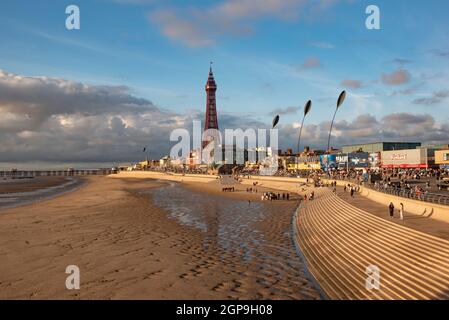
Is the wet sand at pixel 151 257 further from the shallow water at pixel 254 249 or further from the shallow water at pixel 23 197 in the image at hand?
the shallow water at pixel 23 197

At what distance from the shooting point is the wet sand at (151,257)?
10.4 meters

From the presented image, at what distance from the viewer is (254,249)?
53.2ft

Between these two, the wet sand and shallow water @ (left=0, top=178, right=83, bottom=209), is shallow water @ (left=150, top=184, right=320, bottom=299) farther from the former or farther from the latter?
shallow water @ (left=0, top=178, right=83, bottom=209)

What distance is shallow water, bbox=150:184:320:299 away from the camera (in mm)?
10883

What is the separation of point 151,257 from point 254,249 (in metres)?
5.04

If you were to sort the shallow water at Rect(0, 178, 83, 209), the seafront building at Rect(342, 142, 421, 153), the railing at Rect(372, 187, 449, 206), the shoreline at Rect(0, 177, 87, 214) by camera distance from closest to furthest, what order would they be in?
the railing at Rect(372, 187, 449, 206) → the shoreline at Rect(0, 177, 87, 214) → the shallow water at Rect(0, 178, 83, 209) → the seafront building at Rect(342, 142, 421, 153)

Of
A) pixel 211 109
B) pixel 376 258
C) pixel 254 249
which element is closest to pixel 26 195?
pixel 254 249

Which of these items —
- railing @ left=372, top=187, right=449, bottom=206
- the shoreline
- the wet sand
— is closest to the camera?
the wet sand

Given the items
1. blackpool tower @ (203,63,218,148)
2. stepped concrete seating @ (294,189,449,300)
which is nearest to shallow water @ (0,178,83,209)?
stepped concrete seating @ (294,189,449,300)

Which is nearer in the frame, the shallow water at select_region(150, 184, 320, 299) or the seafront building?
the shallow water at select_region(150, 184, 320, 299)

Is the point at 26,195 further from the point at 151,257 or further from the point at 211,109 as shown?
the point at 211,109

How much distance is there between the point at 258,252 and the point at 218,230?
5.96 m

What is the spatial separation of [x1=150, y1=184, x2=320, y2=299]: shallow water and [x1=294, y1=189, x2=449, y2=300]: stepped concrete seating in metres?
0.83
